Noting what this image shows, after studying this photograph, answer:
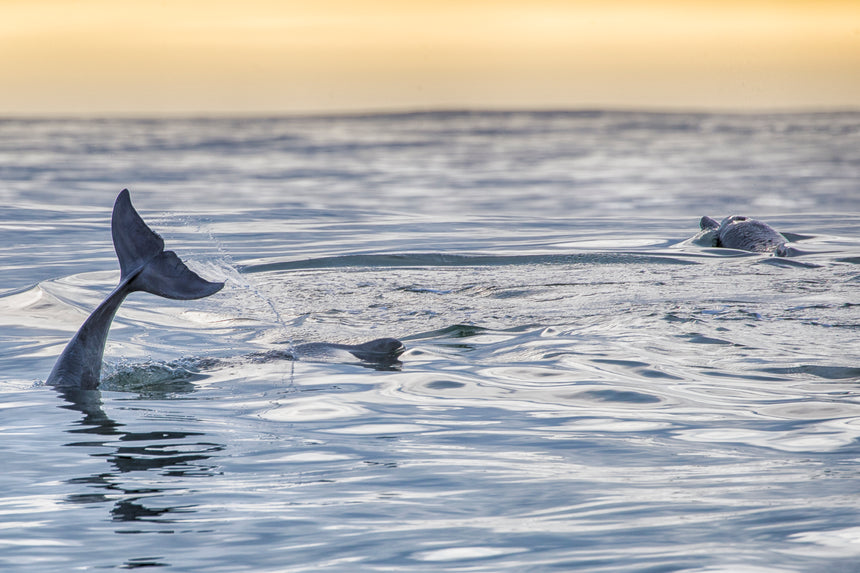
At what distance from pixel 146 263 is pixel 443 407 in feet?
8.52

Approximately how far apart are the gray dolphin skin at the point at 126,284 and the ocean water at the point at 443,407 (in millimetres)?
240

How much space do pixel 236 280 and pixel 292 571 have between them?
31.1ft

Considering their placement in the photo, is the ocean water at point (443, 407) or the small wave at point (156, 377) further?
the small wave at point (156, 377)

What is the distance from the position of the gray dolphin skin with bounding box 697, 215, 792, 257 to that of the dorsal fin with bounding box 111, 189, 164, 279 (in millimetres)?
10274

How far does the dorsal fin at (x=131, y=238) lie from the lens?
857 cm

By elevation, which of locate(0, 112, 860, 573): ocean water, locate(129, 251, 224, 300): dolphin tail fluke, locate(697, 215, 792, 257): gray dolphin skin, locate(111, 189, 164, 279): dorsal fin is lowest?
locate(0, 112, 860, 573): ocean water

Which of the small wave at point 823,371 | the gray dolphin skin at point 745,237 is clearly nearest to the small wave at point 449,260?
the gray dolphin skin at point 745,237

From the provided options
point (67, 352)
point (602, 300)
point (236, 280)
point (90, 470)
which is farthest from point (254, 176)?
point (90, 470)

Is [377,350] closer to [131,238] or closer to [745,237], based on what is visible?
[131,238]

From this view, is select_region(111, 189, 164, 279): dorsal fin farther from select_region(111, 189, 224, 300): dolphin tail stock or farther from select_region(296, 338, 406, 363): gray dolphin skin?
select_region(296, 338, 406, 363): gray dolphin skin

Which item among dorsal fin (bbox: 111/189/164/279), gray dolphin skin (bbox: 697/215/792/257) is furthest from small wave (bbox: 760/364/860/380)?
gray dolphin skin (bbox: 697/215/792/257)

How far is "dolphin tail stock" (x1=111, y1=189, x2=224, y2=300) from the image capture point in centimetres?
825

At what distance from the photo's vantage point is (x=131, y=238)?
8617 millimetres

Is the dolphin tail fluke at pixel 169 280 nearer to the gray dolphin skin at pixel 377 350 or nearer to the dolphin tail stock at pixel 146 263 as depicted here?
the dolphin tail stock at pixel 146 263
